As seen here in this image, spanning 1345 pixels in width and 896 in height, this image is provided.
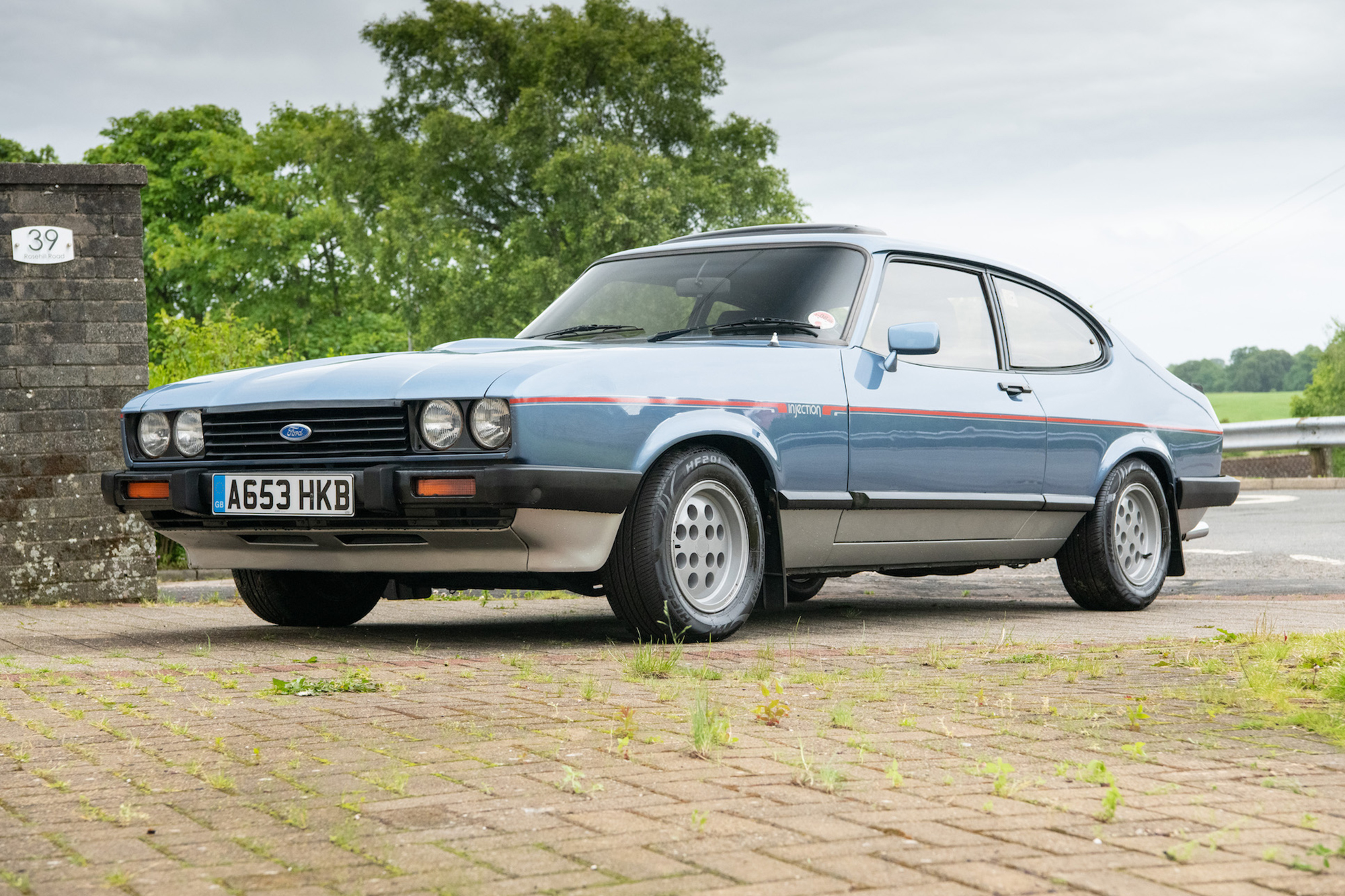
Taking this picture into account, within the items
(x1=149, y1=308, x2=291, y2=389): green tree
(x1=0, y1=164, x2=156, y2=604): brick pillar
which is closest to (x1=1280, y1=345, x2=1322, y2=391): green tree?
(x1=149, y1=308, x2=291, y2=389): green tree

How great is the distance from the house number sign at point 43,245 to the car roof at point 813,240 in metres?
3.37

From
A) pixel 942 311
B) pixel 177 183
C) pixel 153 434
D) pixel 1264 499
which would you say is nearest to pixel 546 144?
pixel 177 183

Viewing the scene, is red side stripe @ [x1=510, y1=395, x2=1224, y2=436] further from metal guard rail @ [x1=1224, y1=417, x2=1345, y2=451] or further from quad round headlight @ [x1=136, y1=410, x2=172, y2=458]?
metal guard rail @ [x1=1224, y1=417, x2=1345, y2=451]

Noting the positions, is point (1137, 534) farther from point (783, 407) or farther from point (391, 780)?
point (391, 780)

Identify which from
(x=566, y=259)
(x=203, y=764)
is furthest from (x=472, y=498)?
(x=566, y=259)

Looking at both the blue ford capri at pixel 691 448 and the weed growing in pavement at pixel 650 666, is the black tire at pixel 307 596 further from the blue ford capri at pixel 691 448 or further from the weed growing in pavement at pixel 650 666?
the weed growing in pavement at pixel 650 666

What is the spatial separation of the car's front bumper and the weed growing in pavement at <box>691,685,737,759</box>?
1608 millimetres

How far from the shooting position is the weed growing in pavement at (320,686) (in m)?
4.55

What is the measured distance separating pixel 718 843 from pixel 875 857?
281 millimetres

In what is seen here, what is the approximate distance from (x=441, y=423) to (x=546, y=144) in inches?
1536

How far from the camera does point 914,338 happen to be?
21.7 ft

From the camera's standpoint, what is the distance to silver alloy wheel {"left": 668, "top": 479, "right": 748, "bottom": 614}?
5.90 meters

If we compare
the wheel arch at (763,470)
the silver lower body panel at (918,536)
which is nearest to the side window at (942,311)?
the silver lower body panel at (918,536)

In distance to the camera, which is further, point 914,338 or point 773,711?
point 914,338
